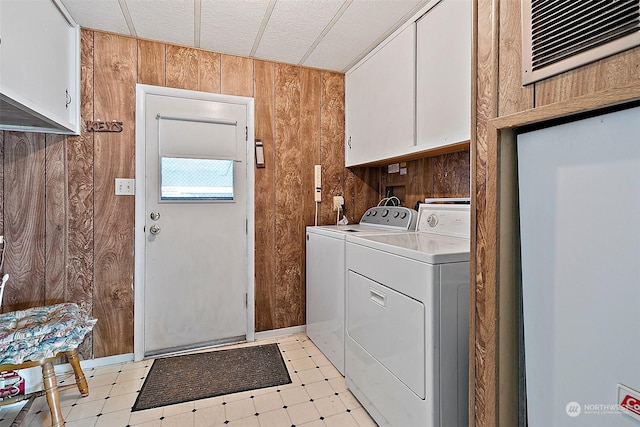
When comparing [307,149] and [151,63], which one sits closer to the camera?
[151,63]

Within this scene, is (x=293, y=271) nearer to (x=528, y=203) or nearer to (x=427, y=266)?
(x=427, y=266)

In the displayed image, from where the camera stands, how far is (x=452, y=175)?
2.12 metres

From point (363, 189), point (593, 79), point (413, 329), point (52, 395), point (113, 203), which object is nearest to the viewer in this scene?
point (593, 79)

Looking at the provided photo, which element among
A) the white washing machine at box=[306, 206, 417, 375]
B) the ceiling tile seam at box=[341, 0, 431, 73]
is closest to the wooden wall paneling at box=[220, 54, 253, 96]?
the ceiling tile seam at box=[341, 0, 431, 73]

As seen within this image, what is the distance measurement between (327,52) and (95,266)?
90.6 inches

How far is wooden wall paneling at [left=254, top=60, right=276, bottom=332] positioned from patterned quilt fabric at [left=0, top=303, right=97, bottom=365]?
46.7 inches

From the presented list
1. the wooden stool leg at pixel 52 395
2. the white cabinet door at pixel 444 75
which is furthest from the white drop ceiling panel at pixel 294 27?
the wooden stool leg at pixel 52 395

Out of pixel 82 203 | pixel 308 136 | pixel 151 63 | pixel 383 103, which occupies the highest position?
pixel 151 63

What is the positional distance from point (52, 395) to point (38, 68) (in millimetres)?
1627

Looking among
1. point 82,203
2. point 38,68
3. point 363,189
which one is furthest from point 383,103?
point 82,203

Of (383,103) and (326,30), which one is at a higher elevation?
(326,30)

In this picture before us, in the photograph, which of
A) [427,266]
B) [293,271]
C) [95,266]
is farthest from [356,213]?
[95,266]

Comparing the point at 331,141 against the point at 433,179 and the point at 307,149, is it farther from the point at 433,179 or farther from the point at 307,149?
the point at 433,179
